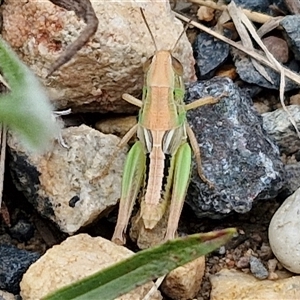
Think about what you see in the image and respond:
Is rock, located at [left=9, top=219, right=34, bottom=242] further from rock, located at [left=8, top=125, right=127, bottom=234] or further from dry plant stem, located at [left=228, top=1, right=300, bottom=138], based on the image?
dry plant stem, located at [left=228, top=1, right=300, bottom=138]

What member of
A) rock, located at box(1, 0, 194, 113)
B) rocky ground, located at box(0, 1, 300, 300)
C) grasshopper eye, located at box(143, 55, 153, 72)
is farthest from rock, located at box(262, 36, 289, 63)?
grasshopper eye, located at box(143, 55, 153, 72)

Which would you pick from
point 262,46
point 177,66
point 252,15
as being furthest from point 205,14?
point 177,66

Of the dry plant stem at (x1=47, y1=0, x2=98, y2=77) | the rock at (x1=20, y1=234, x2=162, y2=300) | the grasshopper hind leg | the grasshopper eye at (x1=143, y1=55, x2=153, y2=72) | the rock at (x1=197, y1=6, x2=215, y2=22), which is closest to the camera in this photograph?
the dry plant stem at (x1=47, y1=0, x2=98, y2=77)

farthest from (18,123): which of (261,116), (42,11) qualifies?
(261,116)

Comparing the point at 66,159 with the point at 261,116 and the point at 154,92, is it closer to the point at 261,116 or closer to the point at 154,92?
the point at 154,92

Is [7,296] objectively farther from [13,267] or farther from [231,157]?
[231,157]

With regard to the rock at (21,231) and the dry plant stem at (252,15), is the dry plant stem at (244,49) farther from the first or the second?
the rock at (21,231)

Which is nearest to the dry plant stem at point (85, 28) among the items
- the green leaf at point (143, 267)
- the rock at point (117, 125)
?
the green leaf at point (143, 267)
